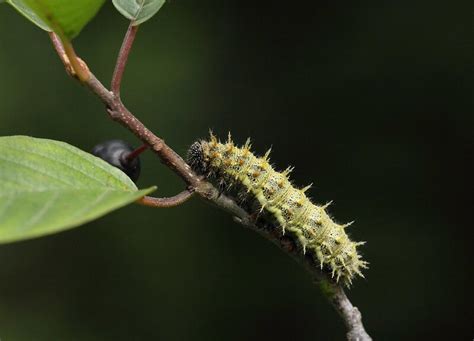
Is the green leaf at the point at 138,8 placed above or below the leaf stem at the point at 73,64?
above

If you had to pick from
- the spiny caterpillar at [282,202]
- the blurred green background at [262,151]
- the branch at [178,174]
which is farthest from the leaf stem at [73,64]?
the blurred green background at [262,151]

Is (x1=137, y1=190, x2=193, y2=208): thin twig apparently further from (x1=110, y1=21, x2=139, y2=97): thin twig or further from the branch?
(x1=110, y1=21, x2=139, y2=97): thin twig

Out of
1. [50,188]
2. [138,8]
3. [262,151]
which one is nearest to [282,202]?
[138,8]

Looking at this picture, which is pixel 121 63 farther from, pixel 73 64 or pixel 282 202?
pixel 282 202

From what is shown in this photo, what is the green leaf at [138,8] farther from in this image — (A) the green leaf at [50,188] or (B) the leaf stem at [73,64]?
(A) the green leaf at [50,188]

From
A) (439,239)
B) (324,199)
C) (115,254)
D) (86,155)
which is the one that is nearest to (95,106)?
(115,254)

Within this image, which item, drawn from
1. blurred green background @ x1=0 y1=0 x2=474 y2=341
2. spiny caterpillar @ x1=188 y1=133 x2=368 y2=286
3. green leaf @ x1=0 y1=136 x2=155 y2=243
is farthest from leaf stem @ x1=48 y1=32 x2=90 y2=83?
blurred green background @ x1=0 y1=0 x2=474 y2=341
